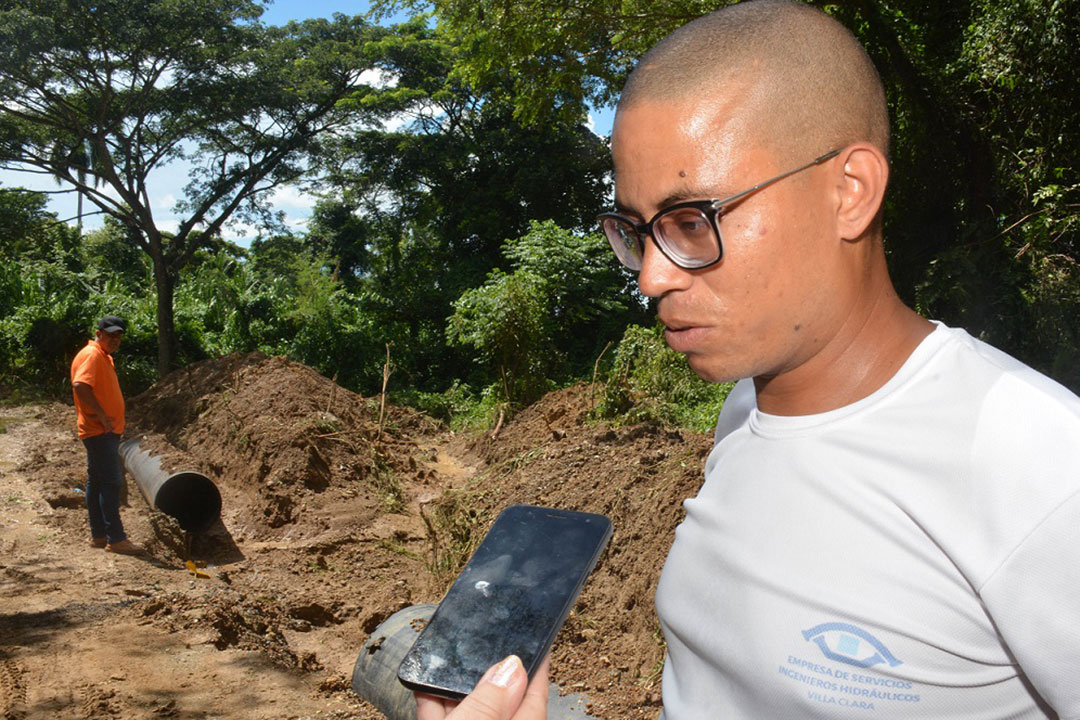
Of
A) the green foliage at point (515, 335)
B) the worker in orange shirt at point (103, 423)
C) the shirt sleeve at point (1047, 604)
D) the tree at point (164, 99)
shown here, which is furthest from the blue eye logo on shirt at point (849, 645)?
the tree at point (164, 99)

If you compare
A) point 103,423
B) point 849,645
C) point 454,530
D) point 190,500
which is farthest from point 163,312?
point 849,645

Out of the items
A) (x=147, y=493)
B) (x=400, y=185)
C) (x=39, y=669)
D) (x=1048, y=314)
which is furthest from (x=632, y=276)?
(x=39, y=669)

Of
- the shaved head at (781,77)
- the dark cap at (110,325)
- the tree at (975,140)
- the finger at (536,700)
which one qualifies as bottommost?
the finger at (536,700)

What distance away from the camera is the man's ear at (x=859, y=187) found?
1.23 meters

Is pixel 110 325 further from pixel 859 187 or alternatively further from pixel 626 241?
pixel 859 187

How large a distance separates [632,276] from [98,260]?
15.4 metres

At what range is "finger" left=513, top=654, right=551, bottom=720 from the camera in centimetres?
108

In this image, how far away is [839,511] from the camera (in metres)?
1.13

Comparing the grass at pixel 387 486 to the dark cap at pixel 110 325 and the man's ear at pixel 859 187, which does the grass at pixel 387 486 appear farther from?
the man's ear at pixel 859 187

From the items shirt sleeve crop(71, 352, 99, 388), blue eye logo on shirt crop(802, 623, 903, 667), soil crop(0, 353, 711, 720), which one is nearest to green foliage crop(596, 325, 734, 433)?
soil crop(0, 353, 711, 720)

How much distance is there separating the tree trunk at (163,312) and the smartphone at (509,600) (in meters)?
17.7

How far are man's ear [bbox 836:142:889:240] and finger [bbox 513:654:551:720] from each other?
78 cm

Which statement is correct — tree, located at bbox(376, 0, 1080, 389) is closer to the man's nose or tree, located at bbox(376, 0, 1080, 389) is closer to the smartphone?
the man's nose

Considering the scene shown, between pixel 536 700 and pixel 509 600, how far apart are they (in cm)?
15
